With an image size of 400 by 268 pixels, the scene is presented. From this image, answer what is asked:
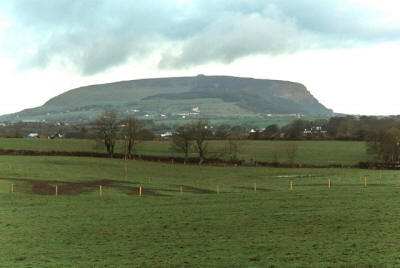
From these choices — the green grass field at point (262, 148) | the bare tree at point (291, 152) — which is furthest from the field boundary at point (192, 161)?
the bare tree at point (291, 152)

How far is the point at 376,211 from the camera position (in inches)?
1325

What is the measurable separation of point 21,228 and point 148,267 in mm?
13940

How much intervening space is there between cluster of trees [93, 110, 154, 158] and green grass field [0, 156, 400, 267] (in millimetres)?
61343

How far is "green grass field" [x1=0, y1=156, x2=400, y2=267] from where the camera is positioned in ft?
66.9

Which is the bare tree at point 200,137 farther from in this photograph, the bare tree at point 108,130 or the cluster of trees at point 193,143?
the bare tree at point 108,130

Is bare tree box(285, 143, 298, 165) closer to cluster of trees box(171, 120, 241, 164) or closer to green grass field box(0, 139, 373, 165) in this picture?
green grass field box(0, 139, 373, 165)

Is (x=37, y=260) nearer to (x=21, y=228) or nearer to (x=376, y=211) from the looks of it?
(x=21, y=228)

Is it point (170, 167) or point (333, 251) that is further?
point (170, 167)

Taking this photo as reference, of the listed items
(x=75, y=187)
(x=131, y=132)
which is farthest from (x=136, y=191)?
(x=131, y=132)

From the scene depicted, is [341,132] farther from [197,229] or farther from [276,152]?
[197,229]

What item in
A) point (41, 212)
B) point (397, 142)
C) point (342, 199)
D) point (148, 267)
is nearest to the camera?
point (148, 267)

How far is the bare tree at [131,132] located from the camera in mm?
118144

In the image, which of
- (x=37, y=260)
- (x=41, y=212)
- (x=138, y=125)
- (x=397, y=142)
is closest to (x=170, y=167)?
(x=138, y=125)

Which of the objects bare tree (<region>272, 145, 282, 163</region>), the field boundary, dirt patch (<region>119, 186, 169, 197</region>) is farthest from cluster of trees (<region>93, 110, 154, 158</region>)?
dirt patch (<region>119, 186, 169, 197</region>)
